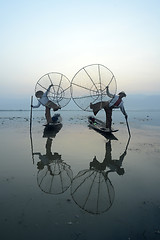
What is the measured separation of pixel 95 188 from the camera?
7.22 meters

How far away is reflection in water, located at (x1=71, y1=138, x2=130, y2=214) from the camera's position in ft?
19.6

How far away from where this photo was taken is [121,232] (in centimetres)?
465

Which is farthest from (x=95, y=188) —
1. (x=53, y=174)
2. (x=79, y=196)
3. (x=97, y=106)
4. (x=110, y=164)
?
(x=97, y=106)

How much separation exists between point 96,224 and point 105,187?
7.93 feet

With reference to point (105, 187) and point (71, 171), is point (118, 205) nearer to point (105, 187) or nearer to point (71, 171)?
point (105, 187)

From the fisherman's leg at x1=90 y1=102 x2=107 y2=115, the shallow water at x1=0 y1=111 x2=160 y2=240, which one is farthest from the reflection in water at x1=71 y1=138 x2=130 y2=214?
the fisherman's leg at x1=90 y1=102 x2=107 y2=115

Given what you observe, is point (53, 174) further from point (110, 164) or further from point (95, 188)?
point (110, 164)

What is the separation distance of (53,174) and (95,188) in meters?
2.34

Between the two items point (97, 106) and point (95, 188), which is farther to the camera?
point (97, 106)

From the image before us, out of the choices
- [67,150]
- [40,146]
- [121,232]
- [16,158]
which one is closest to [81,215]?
[121,232]

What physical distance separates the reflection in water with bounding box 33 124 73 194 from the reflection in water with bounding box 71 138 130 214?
0.44m

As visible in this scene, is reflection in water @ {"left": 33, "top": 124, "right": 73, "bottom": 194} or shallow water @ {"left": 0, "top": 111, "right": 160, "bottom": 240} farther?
reflection in water @ {"left": 33, "top": 124, "right": 73, "bottom": 194}

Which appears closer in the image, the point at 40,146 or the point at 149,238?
the point at 149,238

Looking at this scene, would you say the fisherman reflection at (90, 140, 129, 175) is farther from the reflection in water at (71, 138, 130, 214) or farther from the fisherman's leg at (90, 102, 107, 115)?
the fisherman's leg at (90, 102, 107, 115)
